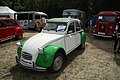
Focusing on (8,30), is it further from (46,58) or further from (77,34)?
(46,58)

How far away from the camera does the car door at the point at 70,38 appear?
22.5 feet

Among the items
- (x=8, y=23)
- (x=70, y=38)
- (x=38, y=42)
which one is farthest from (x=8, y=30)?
(x=38, y=42)

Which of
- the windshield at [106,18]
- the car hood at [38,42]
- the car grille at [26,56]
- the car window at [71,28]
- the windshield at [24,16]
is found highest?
the windshield at [24,16]

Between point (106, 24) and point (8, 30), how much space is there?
7.38 metres

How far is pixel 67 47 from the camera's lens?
22.5 ft

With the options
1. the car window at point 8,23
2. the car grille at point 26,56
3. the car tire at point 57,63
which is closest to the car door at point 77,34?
the car tire at point 57,63

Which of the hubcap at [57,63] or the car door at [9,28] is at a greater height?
the car door at [9,28]

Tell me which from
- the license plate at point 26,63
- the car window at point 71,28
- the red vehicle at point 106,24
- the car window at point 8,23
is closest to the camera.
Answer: the license plate at point 26,63

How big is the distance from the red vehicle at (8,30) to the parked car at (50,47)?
166 inches

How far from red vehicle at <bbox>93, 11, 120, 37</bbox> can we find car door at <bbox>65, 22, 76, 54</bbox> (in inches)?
230

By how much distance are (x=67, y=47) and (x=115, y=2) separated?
17.4 m

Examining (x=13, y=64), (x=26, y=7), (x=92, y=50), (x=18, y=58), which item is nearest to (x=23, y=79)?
(x=18, y=58)

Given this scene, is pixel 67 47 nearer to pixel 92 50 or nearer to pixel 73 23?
pixel 73 23

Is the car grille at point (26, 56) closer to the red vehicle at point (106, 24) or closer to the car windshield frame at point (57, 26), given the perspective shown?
Answer: the car windshield frame at point (57, 26)
